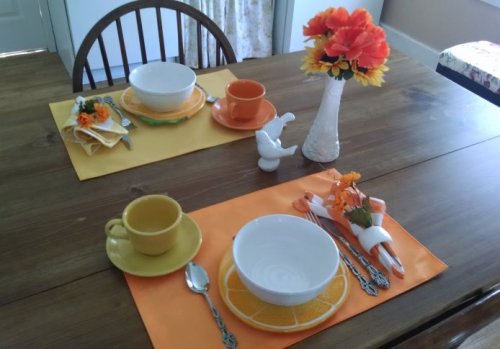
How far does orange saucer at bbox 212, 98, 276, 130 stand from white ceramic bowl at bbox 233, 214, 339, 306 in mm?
362

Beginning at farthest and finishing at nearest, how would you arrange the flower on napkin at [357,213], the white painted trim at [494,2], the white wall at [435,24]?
the white wall at [435,24] < the white painted trim at [494,2] < the flower on napkin at [357,213]

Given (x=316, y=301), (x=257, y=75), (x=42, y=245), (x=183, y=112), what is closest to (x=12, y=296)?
(x=42, y=245)

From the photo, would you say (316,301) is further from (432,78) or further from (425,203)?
(432,78)

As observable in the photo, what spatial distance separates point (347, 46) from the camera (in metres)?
0.81

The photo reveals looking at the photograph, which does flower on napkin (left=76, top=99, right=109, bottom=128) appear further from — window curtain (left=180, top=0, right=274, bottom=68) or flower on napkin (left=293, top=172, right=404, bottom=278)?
window curtain (left=180, top=0, right=274, bottom=68)

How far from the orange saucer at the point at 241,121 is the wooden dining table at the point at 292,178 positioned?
0.04 meters

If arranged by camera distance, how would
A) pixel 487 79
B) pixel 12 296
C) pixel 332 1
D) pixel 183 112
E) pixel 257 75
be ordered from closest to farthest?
pixel 12 296
pixel 183 112
pixel 257 75
pixel 487 79
pixel 332 1

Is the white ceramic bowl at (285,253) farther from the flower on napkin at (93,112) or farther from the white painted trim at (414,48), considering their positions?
the white painted trim at (414,48)

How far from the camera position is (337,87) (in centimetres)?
90

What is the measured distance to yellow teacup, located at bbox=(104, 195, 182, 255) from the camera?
2.29 ft

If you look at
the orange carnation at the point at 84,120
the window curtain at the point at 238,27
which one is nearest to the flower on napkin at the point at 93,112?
the orange carnation at the point at 84,120

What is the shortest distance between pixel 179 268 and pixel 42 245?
0.24 meters

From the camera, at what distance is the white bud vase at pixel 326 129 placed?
0.91 metres

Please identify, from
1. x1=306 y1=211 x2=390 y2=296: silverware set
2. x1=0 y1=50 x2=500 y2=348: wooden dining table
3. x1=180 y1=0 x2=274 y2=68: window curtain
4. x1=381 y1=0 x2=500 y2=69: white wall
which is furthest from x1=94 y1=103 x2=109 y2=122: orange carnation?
x1=381 y1=0 x2=500 y2=69: white wall
